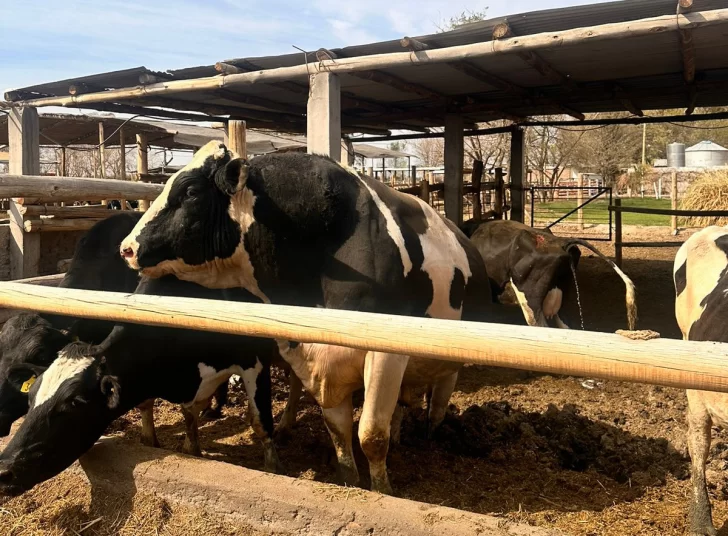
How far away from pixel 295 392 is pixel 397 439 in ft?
2.74

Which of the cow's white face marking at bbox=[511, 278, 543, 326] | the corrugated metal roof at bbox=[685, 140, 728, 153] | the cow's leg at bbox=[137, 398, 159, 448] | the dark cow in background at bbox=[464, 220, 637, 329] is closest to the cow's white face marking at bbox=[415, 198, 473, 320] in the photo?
the cow's leg at bbox=[137, 398, 159, 448]

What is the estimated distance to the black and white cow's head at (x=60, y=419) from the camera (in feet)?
8.96

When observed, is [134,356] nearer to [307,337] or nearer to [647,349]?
[307,337]

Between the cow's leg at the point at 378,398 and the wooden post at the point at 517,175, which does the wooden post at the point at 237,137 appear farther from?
the wooden post at the point at 517,175

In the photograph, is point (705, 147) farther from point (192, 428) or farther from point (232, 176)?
point (232, 176)

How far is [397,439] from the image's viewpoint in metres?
4.20

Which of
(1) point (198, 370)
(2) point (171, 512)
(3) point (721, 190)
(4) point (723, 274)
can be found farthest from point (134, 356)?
(3) point (721, 190)

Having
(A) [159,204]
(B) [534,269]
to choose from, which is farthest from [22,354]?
(B) [534,269]

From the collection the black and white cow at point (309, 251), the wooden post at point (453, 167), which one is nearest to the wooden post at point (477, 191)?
the wooden post at point (453, 167)

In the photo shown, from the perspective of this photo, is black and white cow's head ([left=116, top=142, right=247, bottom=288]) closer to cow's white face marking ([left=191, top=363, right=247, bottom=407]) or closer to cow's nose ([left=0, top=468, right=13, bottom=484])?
cow's white face marking ([left=191, top=363, right=247, bottom=407])

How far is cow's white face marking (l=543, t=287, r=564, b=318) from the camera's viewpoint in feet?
22.1

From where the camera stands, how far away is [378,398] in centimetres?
308

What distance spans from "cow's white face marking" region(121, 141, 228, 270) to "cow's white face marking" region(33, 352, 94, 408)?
1.71ft

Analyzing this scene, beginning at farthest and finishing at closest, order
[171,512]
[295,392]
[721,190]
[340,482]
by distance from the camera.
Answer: [721,190] < [295,392] < [340,482] < [171,512]
